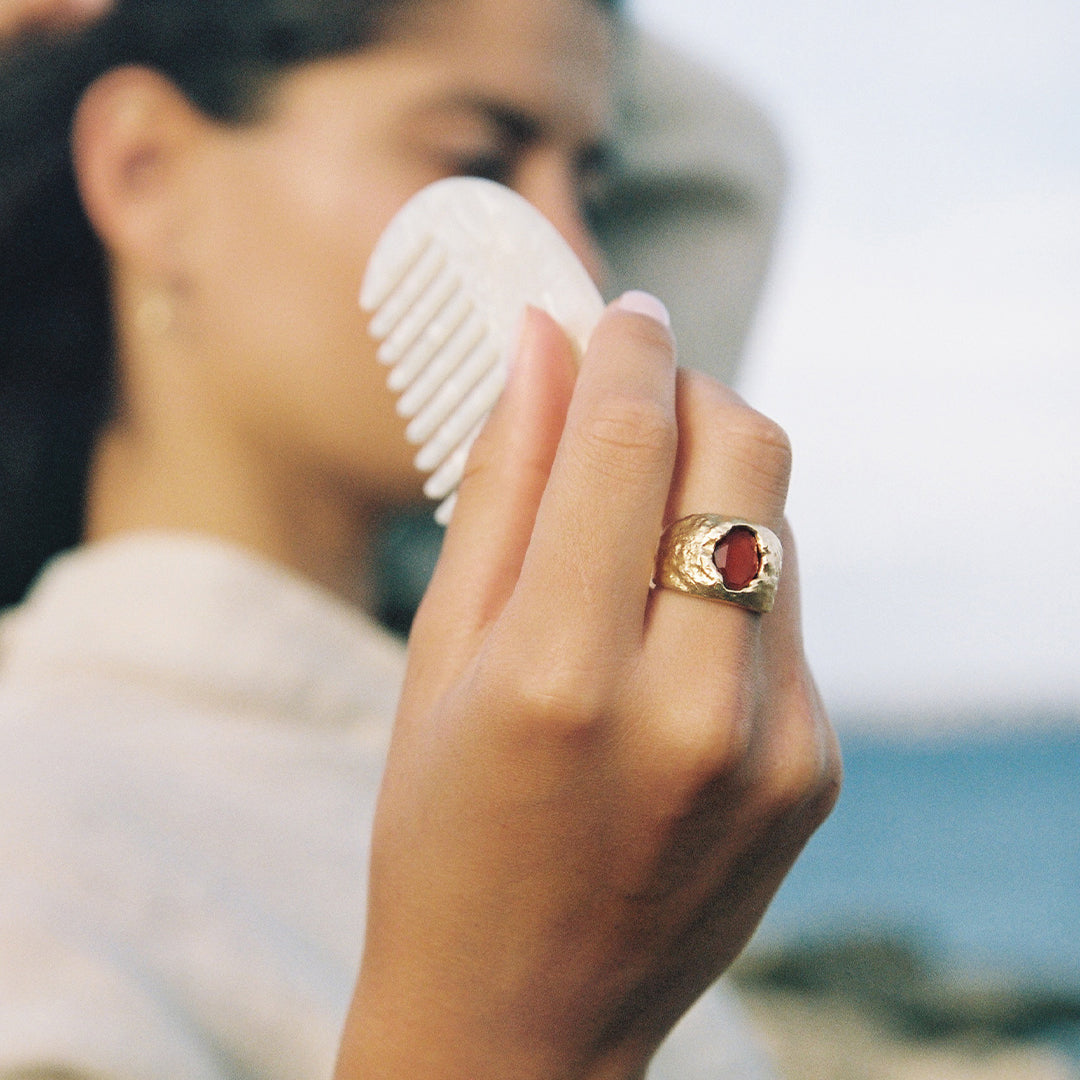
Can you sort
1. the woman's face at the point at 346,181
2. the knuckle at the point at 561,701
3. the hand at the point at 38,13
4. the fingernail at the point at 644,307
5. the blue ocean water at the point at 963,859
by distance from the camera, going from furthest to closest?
1. the blue ocean water at the point at 963,859
2. the hand at the point at 38,13
3. the woman's face at the point at 346,181
4. the fingernail at the point at 644,307
5. the knuckle at the point at 561,701

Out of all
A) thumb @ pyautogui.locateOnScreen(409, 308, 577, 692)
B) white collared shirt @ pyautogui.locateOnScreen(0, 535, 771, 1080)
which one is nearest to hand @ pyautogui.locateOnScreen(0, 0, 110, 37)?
white collared shirt @ pyautogui.locateOnScreen(0, 535, 771, 1080)

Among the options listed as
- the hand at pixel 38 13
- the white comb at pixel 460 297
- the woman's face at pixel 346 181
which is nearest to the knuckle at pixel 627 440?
the white comb at pixel 460 297

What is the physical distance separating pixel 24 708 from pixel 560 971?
588 millimetres

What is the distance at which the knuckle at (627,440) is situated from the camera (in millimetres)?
432

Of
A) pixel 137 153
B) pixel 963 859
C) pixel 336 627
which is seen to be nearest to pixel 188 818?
pixel 336 627

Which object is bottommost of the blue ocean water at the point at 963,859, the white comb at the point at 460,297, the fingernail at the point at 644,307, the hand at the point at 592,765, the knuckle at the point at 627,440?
the hand at the point at 592,765

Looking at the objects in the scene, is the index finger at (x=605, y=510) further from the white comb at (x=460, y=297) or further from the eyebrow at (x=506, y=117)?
the eyebrow at (x=506, y=117)

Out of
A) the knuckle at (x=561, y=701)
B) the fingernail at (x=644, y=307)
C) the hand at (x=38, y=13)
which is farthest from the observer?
the hand at (x=38, y=13)

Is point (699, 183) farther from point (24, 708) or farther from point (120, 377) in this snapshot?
point (24, 708)

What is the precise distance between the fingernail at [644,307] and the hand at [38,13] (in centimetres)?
84

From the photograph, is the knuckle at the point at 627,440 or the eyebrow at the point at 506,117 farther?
the eyebrow at the point at 506,117

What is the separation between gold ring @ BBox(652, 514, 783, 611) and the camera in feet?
1.38

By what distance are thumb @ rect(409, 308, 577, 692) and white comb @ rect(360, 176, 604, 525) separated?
0.04 metres

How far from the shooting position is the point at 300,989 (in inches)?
26.9
